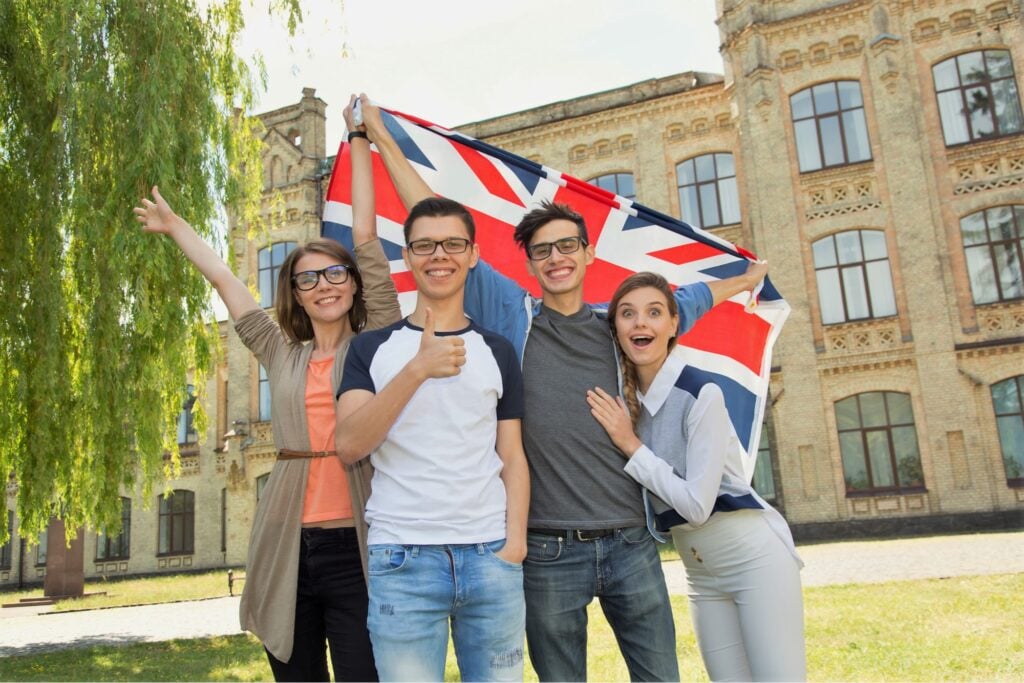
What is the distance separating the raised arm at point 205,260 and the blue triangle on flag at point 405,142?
1433 mm

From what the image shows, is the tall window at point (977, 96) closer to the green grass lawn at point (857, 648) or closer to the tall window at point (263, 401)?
the green grass lawn at point (857, 648)

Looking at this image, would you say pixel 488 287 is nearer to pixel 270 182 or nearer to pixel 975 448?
pixel 975 448

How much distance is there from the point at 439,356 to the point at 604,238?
2632mm

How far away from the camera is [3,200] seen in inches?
318

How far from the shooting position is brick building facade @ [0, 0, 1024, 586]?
58.5 ft

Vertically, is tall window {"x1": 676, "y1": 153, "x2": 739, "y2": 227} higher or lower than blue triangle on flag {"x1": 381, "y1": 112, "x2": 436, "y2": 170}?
higher

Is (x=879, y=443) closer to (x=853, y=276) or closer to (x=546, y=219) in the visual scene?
(x=853, y=276)

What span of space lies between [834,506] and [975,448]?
339cm

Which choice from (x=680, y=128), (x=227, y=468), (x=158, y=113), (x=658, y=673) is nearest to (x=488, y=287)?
(x=658, y=673)

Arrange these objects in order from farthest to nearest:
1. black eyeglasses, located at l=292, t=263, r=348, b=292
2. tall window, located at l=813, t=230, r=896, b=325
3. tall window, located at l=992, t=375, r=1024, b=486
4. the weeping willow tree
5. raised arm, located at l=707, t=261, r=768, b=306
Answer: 1. tall window, located at l=813, t=230, r=896, b=325
2. tall window, located at l=992, t=375, r=1024, b=486
3. the weeping willow tree
4. raised arm, located at l=707, t=261, r=768, b=306
5. black eyeglasses, located at l=292, t=263, r=348, b=292

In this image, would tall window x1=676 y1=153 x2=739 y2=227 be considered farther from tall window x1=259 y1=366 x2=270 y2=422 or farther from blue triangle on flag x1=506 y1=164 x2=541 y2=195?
blue triangle on flag x1=506 y1=164 x2=541 y2=195

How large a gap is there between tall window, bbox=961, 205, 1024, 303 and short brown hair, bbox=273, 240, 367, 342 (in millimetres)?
19354

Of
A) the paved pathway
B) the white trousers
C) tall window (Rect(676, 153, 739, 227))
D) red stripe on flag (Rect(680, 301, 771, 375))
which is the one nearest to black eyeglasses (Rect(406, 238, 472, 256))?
the white trousers

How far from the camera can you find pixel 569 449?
2.78 metres
